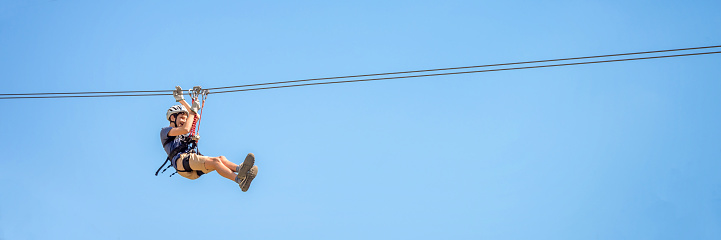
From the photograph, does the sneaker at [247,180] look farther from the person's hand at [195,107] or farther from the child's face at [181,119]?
the child's face at [181,119]

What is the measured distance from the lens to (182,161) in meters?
11.3

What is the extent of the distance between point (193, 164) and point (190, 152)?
1.11ft

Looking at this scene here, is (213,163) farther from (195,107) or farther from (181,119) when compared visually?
(181,119)

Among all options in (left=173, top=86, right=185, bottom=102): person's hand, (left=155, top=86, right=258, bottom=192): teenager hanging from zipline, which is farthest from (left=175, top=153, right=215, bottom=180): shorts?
(left=173, top=86, right=185, bottom=102): person's hand

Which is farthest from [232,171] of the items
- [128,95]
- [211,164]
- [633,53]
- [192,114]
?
[633,53]

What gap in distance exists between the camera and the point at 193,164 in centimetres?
1120

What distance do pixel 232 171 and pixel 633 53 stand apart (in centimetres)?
548

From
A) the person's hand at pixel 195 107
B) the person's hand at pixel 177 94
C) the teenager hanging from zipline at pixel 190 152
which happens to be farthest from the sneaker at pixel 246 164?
the person's hand at pixel 177 94

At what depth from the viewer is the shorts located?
439 inches

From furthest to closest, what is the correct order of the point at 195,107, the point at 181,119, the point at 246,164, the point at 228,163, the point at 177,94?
the point at 181,119 → the point at 195,107 → the point at 177,94 → the point at 228,163 → the point at 246,164

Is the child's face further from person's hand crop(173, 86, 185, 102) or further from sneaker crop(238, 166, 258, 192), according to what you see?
sneaker crop(238, 166, 258, 192)

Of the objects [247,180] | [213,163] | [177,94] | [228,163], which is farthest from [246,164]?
[177,94]

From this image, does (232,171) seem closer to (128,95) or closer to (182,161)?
(182,161)

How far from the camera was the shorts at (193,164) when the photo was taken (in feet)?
36.6
